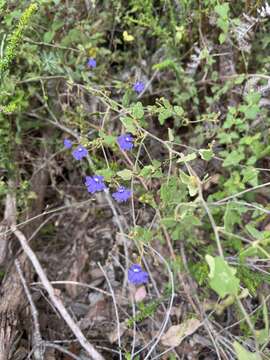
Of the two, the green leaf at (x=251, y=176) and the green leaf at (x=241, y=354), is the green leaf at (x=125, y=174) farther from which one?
the green leaf at (x=241, y=354)

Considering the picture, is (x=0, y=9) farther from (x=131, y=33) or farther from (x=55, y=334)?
(x=55, y=334)

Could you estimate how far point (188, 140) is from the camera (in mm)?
2225

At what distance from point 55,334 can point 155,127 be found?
99 centimetres

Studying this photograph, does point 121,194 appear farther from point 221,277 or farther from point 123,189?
point 221,277

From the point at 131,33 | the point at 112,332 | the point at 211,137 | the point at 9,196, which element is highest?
the point at 131,33

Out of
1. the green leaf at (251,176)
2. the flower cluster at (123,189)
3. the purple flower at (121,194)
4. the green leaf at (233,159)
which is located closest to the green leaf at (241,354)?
the flower cluster at (123,189)

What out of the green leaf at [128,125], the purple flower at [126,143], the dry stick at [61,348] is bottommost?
Result: the dry stick at [61,348]

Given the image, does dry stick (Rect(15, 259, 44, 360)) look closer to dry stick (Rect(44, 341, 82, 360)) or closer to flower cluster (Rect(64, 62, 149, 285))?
dry stick (Rect(44, 341, 82, 360))

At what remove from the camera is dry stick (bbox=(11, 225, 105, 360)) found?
1.64 meters

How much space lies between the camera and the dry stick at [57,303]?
1.64m

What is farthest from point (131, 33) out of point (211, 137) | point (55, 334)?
point (55, 334)

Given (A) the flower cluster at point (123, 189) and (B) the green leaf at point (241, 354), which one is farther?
(A) the flower cluster at point (123, 189)

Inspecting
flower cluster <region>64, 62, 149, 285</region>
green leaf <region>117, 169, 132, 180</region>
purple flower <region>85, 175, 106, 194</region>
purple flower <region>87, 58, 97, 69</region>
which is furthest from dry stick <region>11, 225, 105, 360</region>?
purple flower <region>87, 58, 97, 69</region>

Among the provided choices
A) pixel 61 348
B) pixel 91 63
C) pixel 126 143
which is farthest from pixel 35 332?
pixel 91 63
